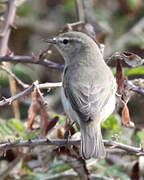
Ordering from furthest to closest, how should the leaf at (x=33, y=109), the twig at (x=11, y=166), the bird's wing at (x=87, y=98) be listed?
the twig at (x=11, y=166) < the bird's wing at (x=87, y=98) < the leaf at (x=33, y=109)

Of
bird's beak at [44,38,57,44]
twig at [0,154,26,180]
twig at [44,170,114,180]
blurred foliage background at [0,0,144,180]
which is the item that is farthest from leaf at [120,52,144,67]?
twig at [0,154,26,180]

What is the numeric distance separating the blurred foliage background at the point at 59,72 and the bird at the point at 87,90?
0.34 m

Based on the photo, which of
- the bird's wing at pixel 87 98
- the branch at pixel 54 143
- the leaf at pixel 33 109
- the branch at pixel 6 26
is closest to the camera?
the branch at pixel 54 143

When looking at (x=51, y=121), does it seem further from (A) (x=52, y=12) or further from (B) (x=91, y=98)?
(A) (x=52, y=12)

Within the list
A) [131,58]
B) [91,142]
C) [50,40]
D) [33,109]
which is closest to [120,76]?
[131,58]

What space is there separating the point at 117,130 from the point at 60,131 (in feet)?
1.96

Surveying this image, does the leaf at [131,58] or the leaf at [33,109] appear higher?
the leaf at [131,58]

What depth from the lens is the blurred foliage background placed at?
4621 millimetres

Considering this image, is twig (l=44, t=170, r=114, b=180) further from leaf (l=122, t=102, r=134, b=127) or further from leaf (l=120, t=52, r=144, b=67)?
leaf (l=120, t=52, r=144, b=67)

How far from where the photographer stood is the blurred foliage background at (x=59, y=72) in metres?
4.62

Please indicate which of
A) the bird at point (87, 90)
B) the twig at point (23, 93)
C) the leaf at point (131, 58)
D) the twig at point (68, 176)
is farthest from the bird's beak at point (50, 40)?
the twig at point (68, 176)

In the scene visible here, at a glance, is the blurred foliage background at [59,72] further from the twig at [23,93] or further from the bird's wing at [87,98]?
the twig at [23,93]

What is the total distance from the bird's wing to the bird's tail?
0.30 ft

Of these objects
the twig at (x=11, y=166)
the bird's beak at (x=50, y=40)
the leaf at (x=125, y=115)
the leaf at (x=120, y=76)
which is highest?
the bird's beak at (x=50, y=40)
